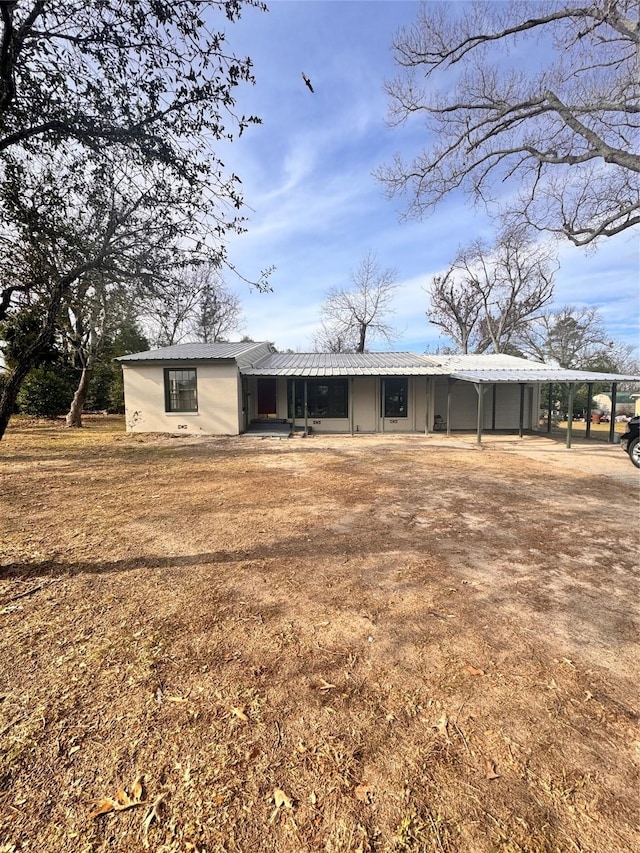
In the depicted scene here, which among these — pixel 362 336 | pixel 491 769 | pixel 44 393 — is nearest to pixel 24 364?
pixel 491 769

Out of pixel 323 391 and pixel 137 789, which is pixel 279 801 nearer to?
pixel 137 789

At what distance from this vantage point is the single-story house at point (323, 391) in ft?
47.2

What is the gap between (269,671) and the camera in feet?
7.86

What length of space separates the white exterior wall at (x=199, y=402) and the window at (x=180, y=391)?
5.5 inches

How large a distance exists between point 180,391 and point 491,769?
47.5ft

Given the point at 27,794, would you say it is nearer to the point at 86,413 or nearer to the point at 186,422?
the point at 186,422

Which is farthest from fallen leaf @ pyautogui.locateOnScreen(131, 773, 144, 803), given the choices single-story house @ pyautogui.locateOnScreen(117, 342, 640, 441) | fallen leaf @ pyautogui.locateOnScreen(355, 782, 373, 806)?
single-story house @ pyautogui.locateOnScreen(117, 342, 640, 441)

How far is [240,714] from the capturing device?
207 centimetres

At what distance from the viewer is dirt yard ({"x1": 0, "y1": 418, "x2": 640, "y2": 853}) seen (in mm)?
1562

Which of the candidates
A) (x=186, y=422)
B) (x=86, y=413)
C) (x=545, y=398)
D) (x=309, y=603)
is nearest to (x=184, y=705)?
(x=309, y=603)

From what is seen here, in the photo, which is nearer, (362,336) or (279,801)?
(279,801)

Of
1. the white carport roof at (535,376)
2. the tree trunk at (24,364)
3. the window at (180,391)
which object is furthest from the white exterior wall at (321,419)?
the tree trunk at (24,364)

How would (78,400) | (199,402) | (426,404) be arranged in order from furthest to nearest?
(426,404) → (78,400) → (199,402)

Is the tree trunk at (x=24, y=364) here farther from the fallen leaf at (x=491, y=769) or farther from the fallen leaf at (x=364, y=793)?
the fallen leaf at (x=491, y=769)
